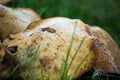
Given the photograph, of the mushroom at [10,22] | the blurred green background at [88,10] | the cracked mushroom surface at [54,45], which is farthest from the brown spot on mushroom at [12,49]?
the blurred green background at [88,10]

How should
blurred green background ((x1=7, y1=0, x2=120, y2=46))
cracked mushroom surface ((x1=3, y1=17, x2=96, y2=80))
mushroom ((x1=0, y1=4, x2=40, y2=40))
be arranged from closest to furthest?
cracked mushroom surface ((x1=3, y1=17, x2=96, y2=80)) → mushroom ((x1=0, y1=4, x2=40, y2=40)) → blurred green background ((x1=7, y1=0, x2=120, y2=46))

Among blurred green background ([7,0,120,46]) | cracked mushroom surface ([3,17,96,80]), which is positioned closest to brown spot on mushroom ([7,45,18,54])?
cracked mushroom surface ([3,17,96,80])

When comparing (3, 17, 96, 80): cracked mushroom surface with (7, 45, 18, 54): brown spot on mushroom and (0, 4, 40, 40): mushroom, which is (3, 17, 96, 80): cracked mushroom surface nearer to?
(7, 45, 18, 54): brown spot on mushroom

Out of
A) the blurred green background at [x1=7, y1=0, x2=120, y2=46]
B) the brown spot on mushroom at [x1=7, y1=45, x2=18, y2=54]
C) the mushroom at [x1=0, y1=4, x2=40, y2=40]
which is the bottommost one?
the blurred green background at [x1=7, y1=0, x2=120, y2=46]

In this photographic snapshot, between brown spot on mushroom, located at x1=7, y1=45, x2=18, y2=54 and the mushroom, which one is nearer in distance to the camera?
brown spot on mushroom, located at x1=7, y1=45, x2=18, y2=54

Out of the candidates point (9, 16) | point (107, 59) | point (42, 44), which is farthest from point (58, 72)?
point (9, 16)

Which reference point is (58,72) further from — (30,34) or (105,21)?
(105,21)
